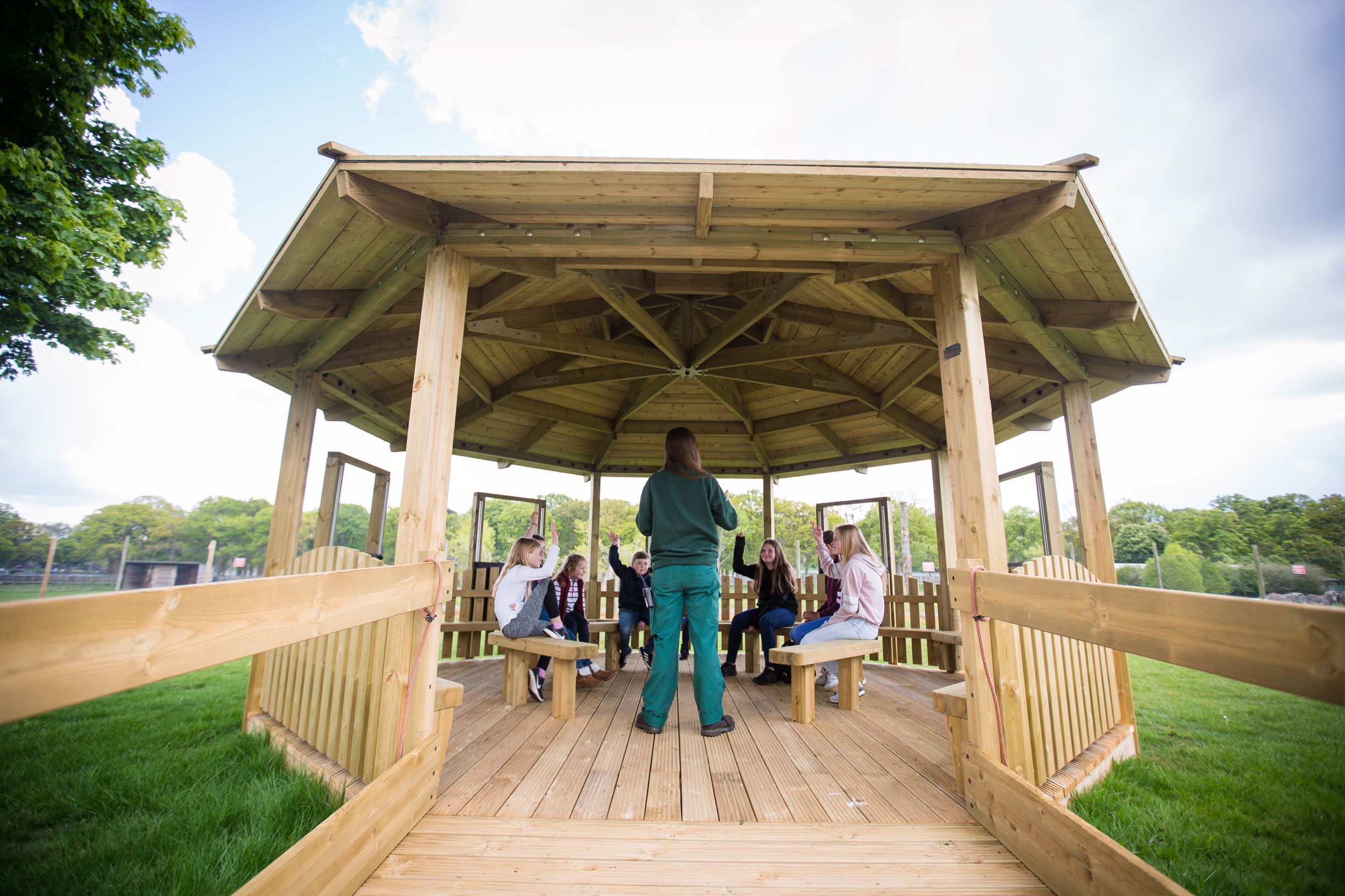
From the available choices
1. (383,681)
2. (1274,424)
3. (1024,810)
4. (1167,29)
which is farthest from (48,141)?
(1274,424)

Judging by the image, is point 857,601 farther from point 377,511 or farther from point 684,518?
point 377,511

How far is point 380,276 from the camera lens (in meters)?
4.03

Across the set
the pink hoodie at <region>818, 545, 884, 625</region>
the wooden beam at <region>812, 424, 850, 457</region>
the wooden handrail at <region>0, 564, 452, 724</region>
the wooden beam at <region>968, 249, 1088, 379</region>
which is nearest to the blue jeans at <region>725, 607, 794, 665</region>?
the pink hoodie at <region>818, 545, 884, 625</region>

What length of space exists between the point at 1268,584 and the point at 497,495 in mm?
33398

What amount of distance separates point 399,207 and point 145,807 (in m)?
3.35

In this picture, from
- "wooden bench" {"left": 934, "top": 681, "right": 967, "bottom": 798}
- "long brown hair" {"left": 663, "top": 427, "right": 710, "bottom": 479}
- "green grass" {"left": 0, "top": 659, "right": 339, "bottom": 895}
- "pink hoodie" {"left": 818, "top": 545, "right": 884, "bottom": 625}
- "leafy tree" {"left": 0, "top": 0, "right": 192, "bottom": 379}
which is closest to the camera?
"green grass" {"left": 0, "top": 659, "right": 339, "bottom": 895}

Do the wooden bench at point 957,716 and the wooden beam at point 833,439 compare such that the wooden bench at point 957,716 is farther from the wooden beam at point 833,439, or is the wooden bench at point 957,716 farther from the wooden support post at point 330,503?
the wooden beam at point 833,439

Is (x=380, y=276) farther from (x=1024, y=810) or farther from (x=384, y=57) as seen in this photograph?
(x=384, y=57)

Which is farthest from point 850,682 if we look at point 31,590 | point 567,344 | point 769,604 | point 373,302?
point 31,590

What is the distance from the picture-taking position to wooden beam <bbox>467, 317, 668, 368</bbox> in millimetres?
5047

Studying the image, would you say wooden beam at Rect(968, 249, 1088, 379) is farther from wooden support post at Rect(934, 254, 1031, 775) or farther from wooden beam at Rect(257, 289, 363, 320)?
wooden beam at Rect(257, 289, 363, 320)

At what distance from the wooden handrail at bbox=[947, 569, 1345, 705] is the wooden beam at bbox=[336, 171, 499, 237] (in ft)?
11.0

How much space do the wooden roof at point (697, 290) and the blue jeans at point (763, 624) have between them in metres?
2.55

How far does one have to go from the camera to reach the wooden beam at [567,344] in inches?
199
